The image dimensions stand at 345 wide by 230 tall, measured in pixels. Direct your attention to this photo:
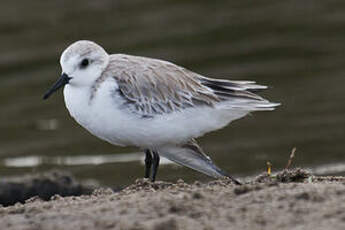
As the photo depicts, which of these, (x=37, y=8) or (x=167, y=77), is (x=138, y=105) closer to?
(x=167, y=77)

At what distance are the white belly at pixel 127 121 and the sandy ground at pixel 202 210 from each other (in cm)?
92

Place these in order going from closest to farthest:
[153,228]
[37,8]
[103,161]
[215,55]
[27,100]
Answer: [153,228]
[103,161]
[27,100]
[215,55]
[37,8]

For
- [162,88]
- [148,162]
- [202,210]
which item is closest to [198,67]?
[148,162]

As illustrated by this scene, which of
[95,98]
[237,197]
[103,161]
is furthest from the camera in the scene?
[103,161]

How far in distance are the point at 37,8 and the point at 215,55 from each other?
3943 mm

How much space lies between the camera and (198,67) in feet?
49.1

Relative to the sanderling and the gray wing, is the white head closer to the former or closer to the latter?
the sanderling

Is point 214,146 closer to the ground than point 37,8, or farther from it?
closer to the ground

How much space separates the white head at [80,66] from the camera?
7.34m

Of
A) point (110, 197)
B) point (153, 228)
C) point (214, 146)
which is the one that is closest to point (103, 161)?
point (214, 146)

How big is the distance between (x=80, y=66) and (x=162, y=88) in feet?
2.36

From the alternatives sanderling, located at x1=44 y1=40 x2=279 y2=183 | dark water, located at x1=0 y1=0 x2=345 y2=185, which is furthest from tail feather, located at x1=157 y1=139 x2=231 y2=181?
dark water, located at x1=0 y1=0 x2=345 y2=185

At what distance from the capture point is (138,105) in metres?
7.34

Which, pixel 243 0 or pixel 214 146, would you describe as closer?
pixel 214 146
